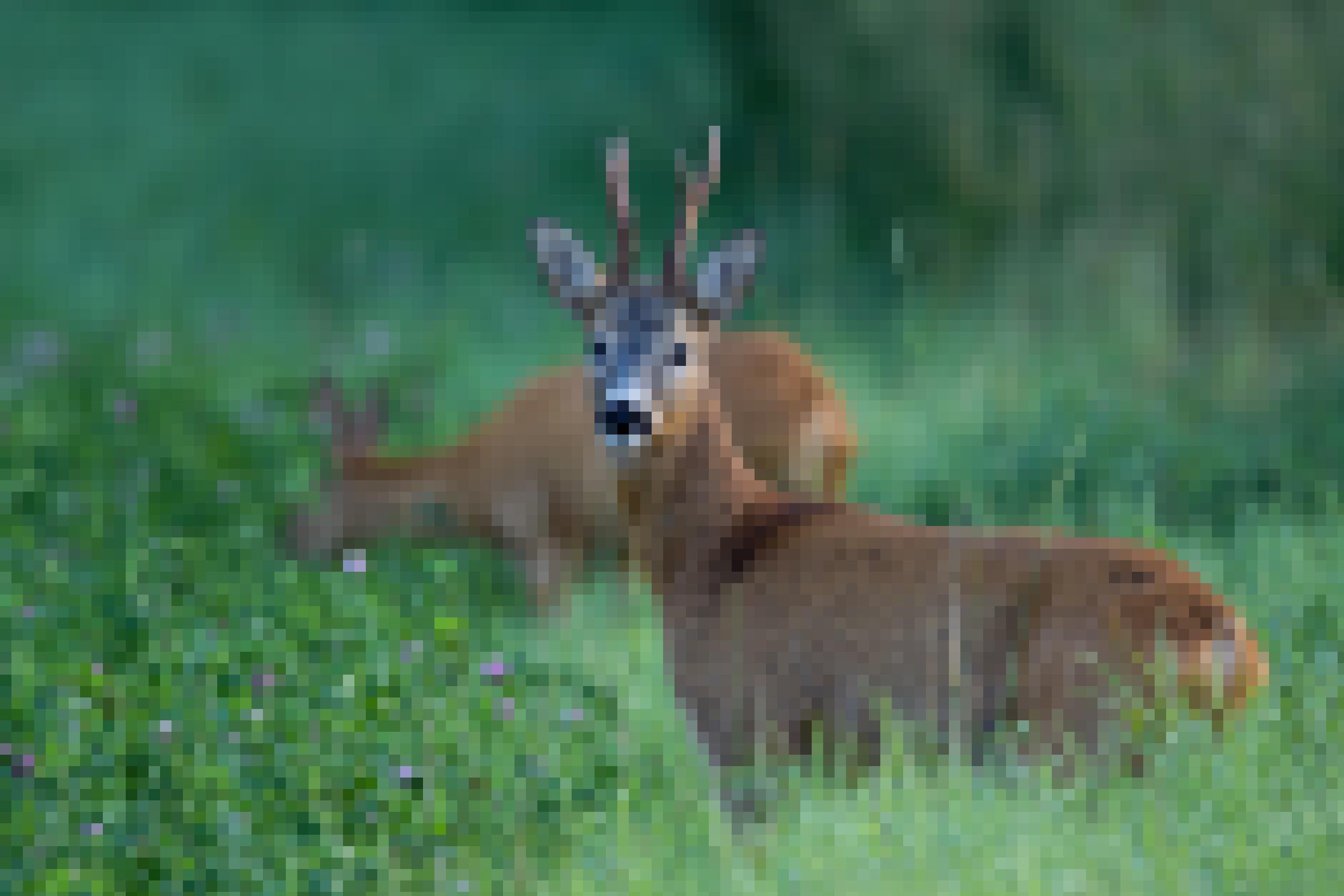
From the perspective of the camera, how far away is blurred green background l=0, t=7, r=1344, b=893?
5996 mm

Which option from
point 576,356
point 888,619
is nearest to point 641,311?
point 888,619

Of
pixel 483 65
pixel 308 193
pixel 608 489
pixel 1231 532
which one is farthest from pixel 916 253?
pixel 483 65

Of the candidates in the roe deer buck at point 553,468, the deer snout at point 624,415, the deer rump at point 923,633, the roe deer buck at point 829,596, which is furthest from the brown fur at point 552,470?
the deer snout at point 624,415

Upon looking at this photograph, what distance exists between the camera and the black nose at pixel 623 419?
6531mm

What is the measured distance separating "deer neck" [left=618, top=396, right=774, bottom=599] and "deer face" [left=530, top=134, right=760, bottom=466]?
0.26 feet

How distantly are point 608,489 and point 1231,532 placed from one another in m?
2.60

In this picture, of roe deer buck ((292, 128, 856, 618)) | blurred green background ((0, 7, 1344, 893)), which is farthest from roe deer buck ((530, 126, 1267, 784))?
roe deer buck ((292, 128, 856, 618))

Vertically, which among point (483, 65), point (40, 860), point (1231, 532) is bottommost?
point (40, 860)

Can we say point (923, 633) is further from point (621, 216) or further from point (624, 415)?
point (621, 216)

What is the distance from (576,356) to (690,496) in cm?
460

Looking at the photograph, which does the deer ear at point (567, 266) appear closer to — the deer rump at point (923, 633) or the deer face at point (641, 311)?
the deer face at point (641, 311)

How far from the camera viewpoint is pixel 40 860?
6.04 m

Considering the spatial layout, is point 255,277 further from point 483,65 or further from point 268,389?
point 483,65

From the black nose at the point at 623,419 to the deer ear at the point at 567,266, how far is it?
509 mm
